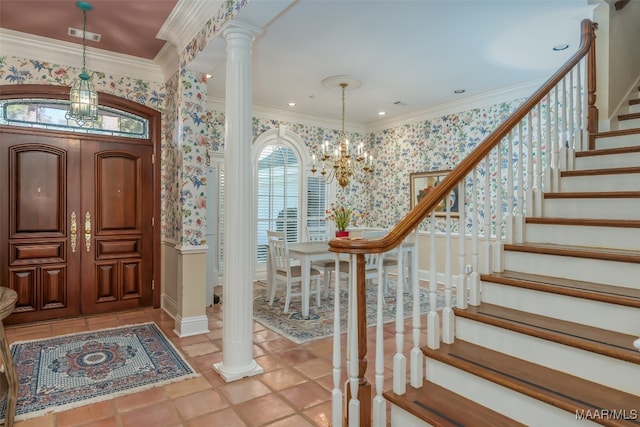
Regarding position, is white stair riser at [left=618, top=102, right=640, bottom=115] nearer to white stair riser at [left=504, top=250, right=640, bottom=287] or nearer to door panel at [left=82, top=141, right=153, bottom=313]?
white stair riser at [left=504, top=250, right=640, bottom=287]

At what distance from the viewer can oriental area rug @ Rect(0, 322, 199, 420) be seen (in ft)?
7.82

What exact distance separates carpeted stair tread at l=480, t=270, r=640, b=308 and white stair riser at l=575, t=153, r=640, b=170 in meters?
1.18

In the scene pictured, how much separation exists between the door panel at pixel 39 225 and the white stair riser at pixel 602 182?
4.73 m

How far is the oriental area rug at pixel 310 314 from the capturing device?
Result: 3.61 metres

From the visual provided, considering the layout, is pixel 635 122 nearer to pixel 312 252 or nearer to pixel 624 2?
pixel 624 2

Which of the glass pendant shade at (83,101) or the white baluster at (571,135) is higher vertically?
the glass pendant shade at (83,101)

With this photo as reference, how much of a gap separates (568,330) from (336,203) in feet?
17.3

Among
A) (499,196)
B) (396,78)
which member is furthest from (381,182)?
(499,196)

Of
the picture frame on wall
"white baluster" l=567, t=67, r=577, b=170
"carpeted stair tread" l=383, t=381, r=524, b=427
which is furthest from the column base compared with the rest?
the picture frame on wall

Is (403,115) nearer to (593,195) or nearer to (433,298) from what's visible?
(593,195)

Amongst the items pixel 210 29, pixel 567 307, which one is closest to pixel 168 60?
pixel 210 29

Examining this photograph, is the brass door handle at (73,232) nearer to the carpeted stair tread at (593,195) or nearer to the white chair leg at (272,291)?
the white chair leg at (272,291)

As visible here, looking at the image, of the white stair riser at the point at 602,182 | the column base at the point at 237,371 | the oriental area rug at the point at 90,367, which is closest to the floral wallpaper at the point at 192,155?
the oriental area rug at the point at 90,367

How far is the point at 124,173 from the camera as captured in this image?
427 centimetres
